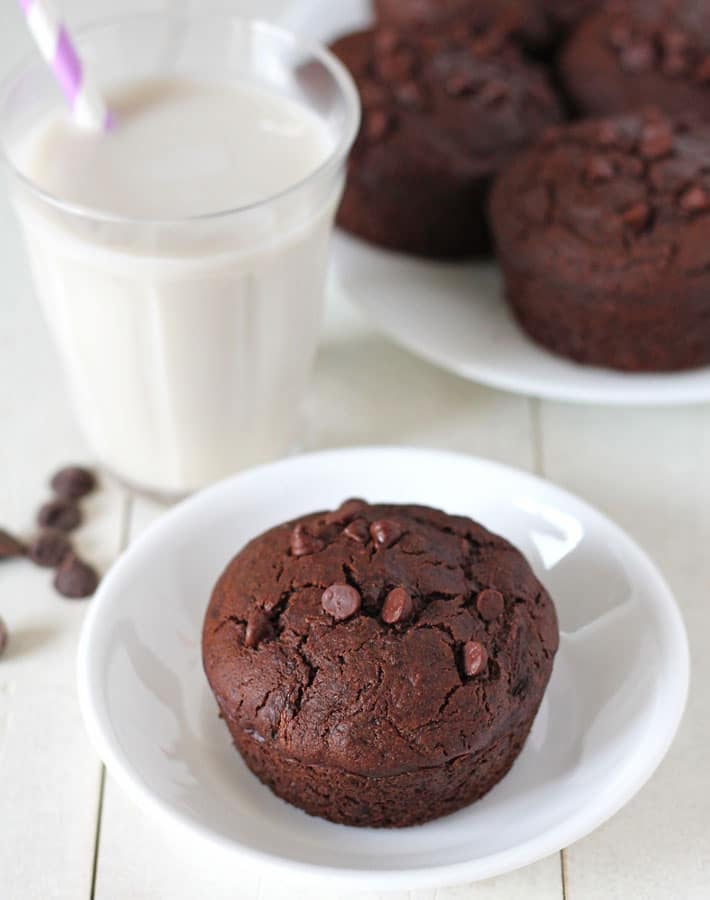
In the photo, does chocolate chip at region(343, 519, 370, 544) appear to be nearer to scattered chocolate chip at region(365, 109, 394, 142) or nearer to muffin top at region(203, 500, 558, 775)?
muffin top at region(203, 500, 558, 775)

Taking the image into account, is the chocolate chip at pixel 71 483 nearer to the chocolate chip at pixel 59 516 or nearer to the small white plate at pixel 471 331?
the chocolate chip at pixel 59 516

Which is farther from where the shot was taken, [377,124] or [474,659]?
[377,124]

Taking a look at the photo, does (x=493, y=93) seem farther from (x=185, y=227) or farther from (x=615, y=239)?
(x=185, y=227)

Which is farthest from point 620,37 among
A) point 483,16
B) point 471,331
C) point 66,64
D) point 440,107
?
point 66,64

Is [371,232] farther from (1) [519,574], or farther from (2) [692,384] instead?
(1) [519,574]

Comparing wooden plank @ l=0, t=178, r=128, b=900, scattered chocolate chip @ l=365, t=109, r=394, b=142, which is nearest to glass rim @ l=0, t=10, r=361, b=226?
scattered chocolate chip @ l=365, t=109, r=394, b=142

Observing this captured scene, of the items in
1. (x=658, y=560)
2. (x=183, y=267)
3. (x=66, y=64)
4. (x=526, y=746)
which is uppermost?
(x=66, y=64)
